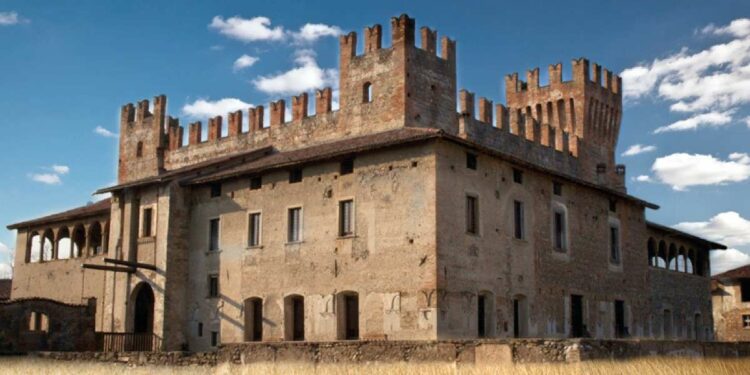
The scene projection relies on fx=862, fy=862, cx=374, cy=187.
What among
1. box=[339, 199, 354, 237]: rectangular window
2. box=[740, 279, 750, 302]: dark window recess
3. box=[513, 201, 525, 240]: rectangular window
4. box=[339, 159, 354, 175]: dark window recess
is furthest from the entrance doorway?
box=[740, 279, 750, 302]: dark window recess

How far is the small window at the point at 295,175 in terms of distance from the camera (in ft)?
87.6

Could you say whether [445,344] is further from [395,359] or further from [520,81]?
[520,81]

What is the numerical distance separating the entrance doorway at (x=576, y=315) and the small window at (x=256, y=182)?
10.8m

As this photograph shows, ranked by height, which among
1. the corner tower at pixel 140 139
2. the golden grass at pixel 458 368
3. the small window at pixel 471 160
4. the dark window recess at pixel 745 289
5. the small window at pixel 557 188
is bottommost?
the golden grass at pixel 458 368

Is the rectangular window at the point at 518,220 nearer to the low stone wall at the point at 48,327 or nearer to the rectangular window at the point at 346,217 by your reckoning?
the rectangular window at the point at 346,217

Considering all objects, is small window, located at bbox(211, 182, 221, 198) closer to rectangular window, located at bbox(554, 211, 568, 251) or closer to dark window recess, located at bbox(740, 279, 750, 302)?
rectangular window, located at bbox(554, 211, 568, 251)

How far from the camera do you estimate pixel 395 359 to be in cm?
1908

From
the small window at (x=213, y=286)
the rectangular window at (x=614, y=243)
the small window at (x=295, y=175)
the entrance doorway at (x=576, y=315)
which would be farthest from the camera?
the rectangular window at (x=614, y=243)

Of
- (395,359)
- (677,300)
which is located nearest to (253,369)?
(395,359)

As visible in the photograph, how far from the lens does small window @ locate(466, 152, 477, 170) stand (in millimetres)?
24641

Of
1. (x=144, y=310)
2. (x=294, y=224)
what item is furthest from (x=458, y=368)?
(x=144, y=310)

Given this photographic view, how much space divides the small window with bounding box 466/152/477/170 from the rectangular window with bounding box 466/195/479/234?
89 cm

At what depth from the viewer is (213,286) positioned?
28.5m

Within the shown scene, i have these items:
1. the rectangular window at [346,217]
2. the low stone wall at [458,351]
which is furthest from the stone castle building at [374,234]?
the low stone wall at [458,351]
